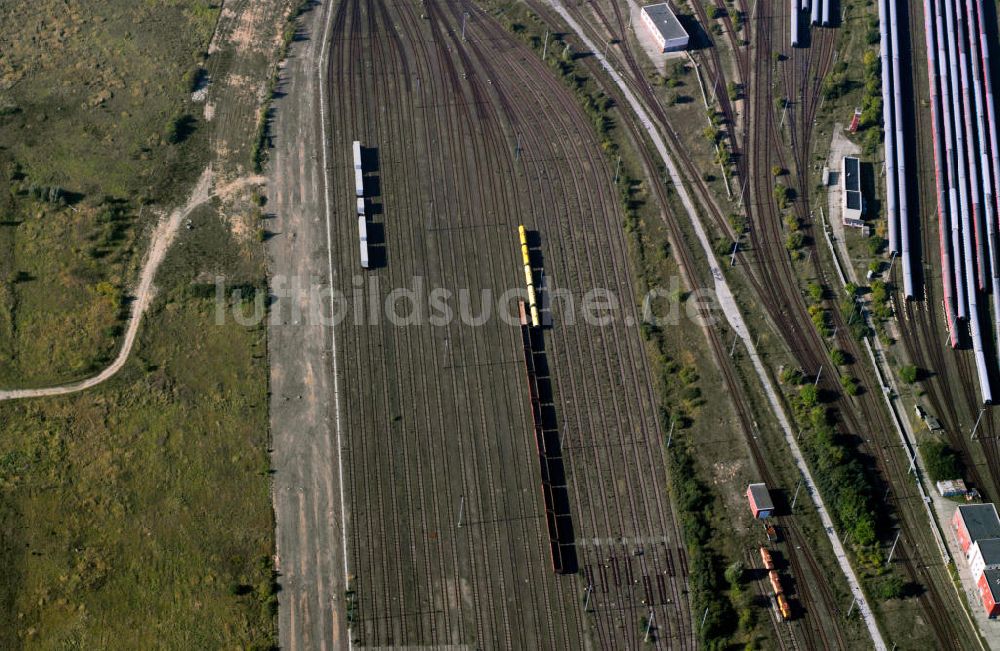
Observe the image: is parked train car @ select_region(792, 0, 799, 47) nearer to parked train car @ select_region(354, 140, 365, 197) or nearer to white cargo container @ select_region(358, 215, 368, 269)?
parked train car @ select_region(354, 140, 365, 197)

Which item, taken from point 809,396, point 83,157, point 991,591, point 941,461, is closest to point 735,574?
point 809,396

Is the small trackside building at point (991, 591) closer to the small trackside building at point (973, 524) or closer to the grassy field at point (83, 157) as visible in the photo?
the small trackside building at point (973, 524)

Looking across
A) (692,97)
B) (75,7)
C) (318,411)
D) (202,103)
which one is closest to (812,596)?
(318,411)

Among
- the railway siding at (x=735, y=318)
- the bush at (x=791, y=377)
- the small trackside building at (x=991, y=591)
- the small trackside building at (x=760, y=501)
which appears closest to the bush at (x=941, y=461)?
the small trackside building at (x=991, y=591)

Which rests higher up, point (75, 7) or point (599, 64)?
point (75, 7)

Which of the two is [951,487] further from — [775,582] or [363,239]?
[363,239]

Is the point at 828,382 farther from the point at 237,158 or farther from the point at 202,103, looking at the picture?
the point at 202,103
